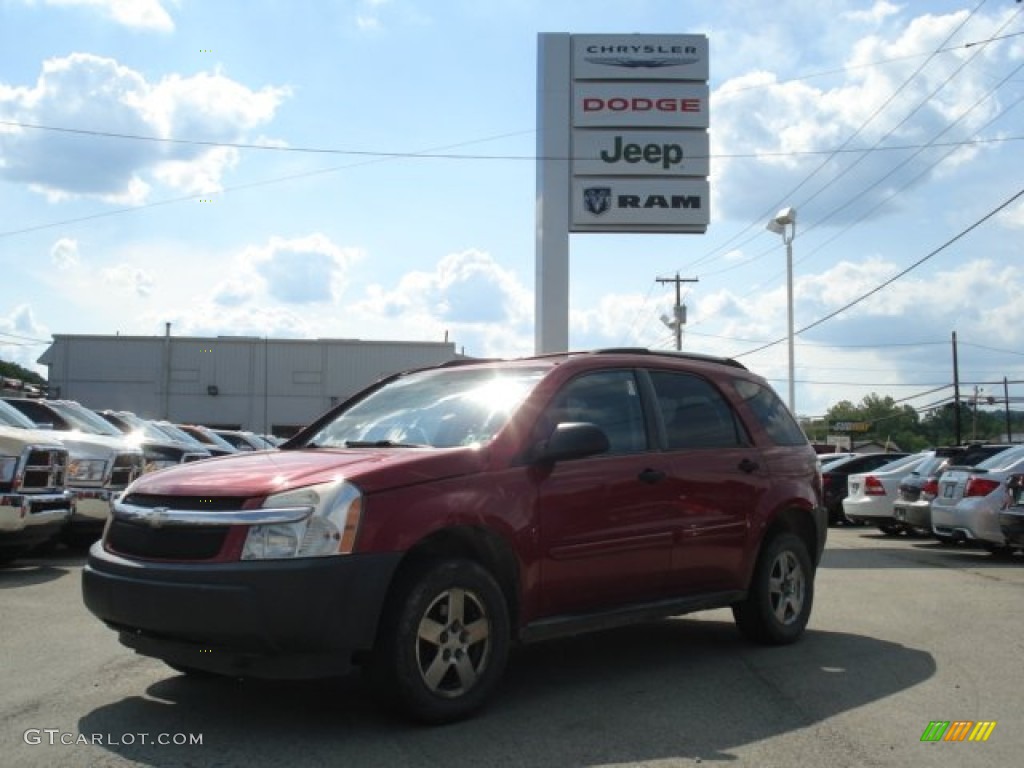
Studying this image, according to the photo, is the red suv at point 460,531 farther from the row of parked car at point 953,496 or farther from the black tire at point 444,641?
the row of parked car at point 953,496

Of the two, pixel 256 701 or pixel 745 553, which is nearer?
pixel 256 701

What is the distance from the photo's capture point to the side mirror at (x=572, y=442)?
16.7 feet

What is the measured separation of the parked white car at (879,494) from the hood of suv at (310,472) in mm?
14654

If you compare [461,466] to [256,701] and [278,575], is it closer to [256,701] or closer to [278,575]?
[278,575]

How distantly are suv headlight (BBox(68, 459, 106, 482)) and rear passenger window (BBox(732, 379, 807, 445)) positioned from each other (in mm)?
8054

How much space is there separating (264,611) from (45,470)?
273 inches

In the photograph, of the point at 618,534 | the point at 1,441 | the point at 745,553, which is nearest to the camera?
the point at 618,534

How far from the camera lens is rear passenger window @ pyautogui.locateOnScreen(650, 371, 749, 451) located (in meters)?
6.20

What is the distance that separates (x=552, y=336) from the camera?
21234 mm

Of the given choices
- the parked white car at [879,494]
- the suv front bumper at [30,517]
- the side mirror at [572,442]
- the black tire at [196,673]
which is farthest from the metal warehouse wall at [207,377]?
the side mirror at [572,442]

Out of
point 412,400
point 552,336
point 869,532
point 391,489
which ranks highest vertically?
point 552,336

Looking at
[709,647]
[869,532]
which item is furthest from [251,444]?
[709,647]

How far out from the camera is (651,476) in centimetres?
576

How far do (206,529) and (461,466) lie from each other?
48.8 inches
